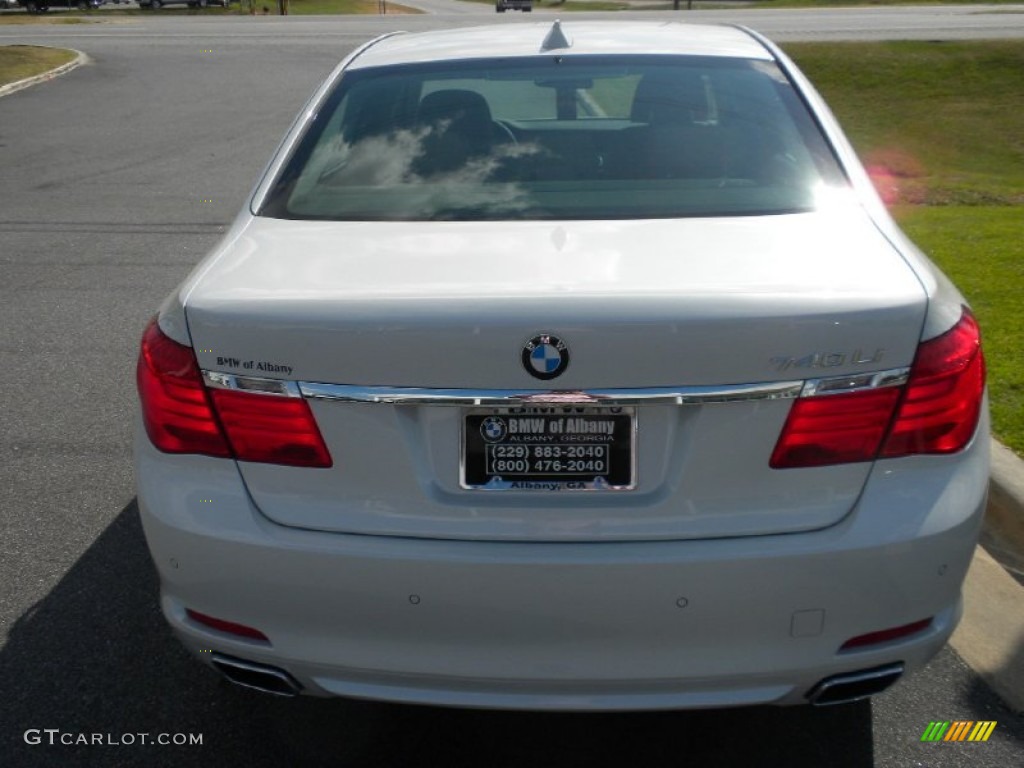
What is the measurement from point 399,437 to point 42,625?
1.85 meters

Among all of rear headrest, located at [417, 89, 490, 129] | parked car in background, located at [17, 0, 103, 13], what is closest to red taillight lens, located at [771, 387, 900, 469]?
rear headrest, located at [417, 89, 490, 129]

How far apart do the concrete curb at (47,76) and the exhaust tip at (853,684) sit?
830 inches

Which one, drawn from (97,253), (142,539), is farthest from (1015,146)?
(142,539)

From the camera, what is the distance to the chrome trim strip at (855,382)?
255cm

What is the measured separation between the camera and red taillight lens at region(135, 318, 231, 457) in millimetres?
2725

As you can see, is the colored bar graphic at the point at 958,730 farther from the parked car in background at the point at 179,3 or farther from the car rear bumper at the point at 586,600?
the parked car in background at the point at 179,3

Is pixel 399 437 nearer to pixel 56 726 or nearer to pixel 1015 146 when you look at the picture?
pixel 56 726

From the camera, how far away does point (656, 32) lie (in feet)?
14.6

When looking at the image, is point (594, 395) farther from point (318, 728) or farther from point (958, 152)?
point (958, 152)

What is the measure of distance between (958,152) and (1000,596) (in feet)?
52.7

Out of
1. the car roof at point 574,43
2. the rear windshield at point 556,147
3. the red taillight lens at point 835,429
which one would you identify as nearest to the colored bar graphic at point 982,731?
the red taillight lens at point 835,429

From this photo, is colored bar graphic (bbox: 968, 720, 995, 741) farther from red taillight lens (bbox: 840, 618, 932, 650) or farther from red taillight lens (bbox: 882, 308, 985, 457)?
red taillight lens (bbox: 882, 308, 985, 457)

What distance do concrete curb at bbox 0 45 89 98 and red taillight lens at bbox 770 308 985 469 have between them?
21054mm

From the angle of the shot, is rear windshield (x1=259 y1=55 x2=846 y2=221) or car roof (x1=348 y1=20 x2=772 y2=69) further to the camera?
car roof (x1=348 y1=20 x2=772 y2=69)
